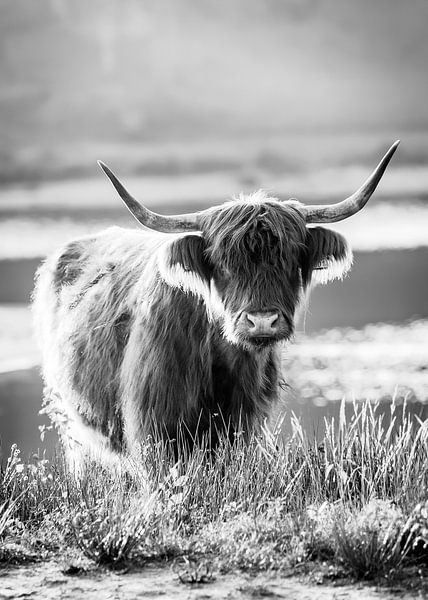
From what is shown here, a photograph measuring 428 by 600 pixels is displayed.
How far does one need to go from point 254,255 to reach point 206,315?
0.44m

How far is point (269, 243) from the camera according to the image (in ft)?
15.7

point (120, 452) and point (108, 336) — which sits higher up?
point (108, 336)

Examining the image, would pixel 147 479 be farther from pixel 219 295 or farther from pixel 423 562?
pixel 423 562

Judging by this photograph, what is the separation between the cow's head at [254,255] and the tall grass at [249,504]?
0.57 meters

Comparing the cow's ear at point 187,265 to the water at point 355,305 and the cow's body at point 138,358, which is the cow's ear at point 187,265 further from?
the water at point 355,305

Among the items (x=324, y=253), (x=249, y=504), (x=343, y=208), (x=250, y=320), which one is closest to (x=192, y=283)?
(x=250, y=320)

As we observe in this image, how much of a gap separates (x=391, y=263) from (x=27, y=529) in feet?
158

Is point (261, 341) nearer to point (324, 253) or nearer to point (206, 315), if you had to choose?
point (206, 315)

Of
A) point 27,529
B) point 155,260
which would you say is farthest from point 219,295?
point 27,529

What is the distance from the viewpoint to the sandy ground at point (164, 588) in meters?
3.37

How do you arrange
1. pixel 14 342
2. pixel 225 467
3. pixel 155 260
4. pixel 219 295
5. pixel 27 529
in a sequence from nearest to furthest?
pixel 27 529 → pixel 225 467 → pixel 219 295 → pixel 155 260 → pixel 14 342

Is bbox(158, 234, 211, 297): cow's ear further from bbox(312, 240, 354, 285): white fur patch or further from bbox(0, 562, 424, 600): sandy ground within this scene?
bbox(0, 562, 424, 600): sandy ground

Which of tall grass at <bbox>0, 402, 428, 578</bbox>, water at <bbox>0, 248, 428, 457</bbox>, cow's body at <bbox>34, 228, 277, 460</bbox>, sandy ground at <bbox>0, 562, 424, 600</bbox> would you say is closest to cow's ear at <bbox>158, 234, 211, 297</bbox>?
cow's body at <bbox>34, 228, 277, 460</bbox>

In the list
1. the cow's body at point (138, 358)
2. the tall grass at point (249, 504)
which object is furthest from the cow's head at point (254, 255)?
the tall grass at point (249, 504)
